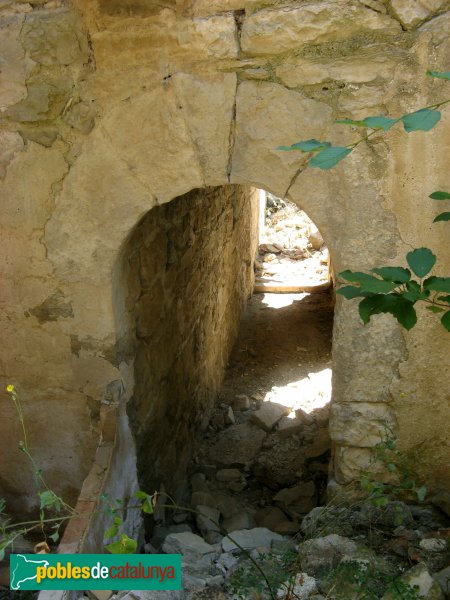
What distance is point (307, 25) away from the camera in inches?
80.9

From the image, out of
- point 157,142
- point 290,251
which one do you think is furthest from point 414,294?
point 290,251

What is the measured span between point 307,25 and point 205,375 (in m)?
3.01

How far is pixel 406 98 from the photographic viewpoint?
2.07 metres

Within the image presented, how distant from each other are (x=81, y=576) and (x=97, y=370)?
38.5 inches

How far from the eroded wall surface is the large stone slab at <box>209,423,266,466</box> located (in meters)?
1.68

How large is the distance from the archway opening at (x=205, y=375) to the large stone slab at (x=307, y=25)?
104 cm

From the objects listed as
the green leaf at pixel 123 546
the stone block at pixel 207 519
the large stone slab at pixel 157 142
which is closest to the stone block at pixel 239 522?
the stone block at pixel 207 519

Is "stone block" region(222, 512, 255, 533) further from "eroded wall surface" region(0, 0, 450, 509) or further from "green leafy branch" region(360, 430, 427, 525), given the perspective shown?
"green leafy branch" region(360, 430, 427, 525)

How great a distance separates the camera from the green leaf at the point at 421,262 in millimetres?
1521

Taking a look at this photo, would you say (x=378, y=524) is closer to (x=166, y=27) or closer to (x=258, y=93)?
(x=258, y=93)

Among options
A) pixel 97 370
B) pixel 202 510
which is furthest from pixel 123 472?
pixel 202 510

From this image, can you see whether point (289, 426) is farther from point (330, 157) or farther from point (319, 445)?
point (330, 157)

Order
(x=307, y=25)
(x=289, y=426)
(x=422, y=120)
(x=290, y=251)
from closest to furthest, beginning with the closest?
(x=422, y=120)
(x=307, y=25)
(x=289, y=426)
(x=290, y=251)

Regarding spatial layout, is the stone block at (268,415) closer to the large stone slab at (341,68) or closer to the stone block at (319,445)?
the stone block at (319,445)
